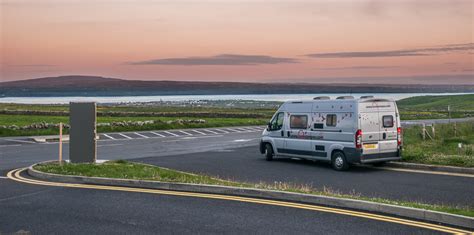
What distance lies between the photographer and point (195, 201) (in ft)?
35.1

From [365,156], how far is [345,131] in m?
1.02

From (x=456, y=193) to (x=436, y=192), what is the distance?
43cm

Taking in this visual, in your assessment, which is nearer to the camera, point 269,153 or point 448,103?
point 269,153

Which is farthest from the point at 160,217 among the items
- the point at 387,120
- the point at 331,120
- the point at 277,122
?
the point at 277,122

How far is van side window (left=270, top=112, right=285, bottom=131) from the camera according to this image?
65.1ft

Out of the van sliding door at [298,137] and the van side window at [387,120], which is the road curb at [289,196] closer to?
the van sliding door at [298,137]

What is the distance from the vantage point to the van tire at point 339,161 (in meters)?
16.9

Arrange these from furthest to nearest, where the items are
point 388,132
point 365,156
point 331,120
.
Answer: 1. point 331,120
2. point 388,132
3. point 365,156

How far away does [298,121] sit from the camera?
19.1 m

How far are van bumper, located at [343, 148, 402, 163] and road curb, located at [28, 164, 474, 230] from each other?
20.7ft

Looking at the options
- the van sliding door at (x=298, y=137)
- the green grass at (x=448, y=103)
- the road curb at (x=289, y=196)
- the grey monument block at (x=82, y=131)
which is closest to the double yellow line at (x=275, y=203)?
the road curb at (x=289, y=196)

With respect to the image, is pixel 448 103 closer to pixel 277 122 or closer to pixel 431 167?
pixel 277 122

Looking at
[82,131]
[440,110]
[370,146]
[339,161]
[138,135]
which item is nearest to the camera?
[82,131]

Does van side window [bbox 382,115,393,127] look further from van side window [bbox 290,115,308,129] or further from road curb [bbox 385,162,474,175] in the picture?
van side window [bbox 290,115,308,129]
